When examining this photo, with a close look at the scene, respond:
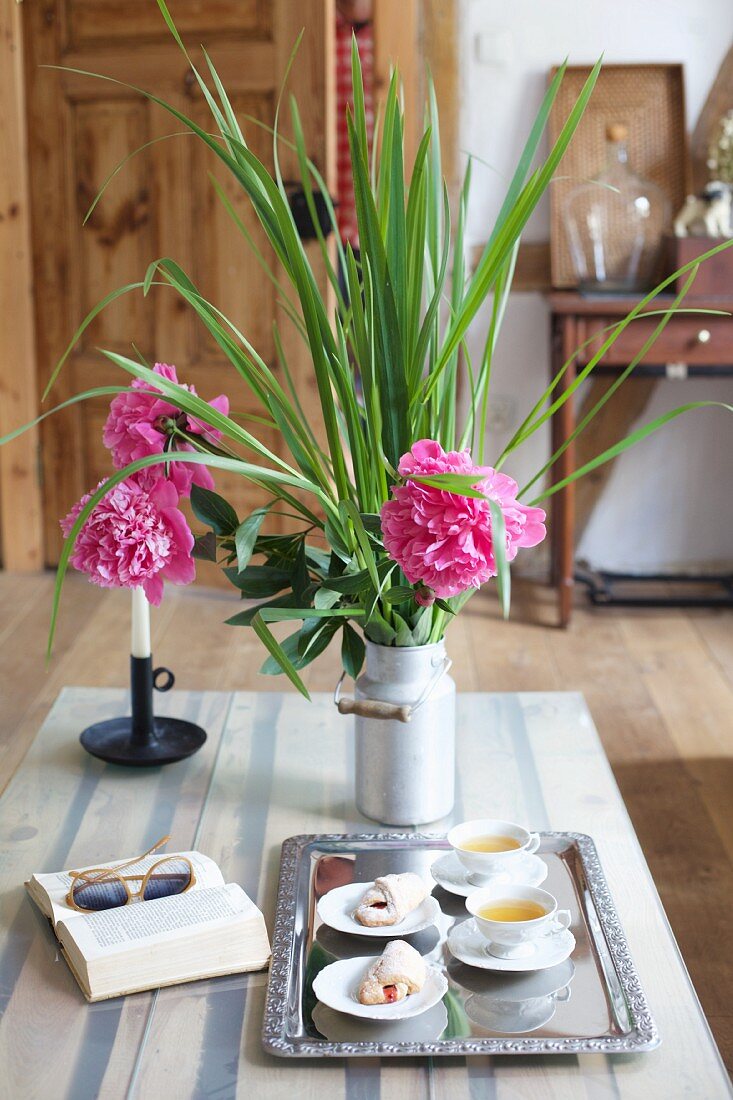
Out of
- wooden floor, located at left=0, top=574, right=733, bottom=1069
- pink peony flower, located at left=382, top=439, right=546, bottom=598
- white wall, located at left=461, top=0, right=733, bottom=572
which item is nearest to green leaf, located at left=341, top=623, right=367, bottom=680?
pink peony flower, located at left=382, top=439, right=546, bottom=598

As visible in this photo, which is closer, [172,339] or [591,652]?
[591,652]

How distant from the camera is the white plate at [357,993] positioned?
0.97 meters

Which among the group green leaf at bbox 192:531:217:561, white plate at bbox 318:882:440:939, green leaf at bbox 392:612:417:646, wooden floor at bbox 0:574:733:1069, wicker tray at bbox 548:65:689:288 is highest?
wicker tray at bbox 548:65:689:288

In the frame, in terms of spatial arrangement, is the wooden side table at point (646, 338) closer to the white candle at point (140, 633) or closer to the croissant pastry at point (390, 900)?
the white candle at point (140, 633)

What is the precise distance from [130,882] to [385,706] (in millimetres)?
316

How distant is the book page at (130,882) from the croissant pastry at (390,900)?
0.15 m

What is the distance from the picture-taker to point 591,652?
128 inches

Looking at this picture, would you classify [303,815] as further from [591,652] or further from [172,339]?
[172,339]

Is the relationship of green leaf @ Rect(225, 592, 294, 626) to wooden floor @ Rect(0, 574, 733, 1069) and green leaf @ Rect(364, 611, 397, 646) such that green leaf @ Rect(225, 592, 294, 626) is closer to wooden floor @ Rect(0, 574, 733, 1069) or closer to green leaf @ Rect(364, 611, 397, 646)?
green leaf @ Rect(364, 611, 397, 646)

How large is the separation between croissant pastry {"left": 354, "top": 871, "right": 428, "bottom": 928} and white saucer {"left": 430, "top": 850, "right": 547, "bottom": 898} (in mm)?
37

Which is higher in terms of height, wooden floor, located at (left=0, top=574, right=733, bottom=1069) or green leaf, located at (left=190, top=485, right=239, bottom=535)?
green leaf, located at (left=190, top=485, right=239, bottom=535)

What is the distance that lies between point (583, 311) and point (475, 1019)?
8.41 feet

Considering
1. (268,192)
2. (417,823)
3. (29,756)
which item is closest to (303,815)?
(417,823)

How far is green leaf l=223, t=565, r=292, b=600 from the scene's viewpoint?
1273 millimetres
